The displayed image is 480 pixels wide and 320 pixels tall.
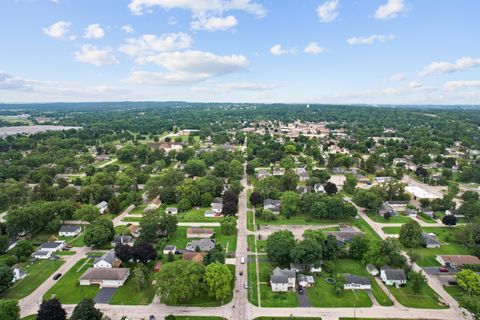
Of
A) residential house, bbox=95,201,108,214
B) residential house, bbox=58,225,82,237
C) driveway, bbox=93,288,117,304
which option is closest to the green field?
driveway, bbox=93,288,117,304

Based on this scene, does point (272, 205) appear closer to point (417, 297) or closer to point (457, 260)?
point (417, 297)

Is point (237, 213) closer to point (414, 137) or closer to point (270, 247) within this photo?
point (270, 247)

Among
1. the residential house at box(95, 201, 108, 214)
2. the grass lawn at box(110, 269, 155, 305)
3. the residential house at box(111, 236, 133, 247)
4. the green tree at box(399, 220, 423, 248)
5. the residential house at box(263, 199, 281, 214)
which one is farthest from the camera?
the residential house at box(263, 199, 281, 214)

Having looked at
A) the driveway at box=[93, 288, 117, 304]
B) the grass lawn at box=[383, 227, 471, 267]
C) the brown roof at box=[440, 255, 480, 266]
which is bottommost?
the grass lawn at box=[383, 227, 471, 267]

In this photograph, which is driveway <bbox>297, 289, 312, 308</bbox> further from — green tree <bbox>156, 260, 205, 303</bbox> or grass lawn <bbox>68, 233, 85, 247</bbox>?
grass lawn <bbox>68, 233, 85, 247</bbox>

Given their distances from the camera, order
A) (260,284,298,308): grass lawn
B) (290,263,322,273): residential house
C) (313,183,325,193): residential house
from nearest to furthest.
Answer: (260,284,298,308): grass lawn < (290,263,322,273): residential house < (313,183,325,193): residential house

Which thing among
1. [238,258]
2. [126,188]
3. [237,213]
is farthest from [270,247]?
[126,188]
